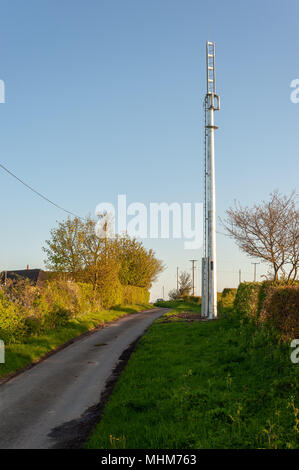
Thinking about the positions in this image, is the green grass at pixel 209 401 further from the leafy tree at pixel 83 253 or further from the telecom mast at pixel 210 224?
the leafy tree at pixel 83 253

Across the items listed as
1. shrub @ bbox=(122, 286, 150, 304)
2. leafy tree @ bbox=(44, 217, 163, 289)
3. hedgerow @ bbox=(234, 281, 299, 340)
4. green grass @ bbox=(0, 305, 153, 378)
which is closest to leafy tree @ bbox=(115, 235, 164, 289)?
shrub @ bbox=(122, 286, 150, 304)

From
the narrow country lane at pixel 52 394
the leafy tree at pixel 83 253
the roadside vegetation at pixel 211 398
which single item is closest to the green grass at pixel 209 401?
the roadside vegetation at pixel 211 398

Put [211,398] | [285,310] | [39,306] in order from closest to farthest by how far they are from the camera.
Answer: [211,398] → [285,310] → [39,306]

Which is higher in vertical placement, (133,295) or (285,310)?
(285,310)

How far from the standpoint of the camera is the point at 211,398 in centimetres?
880

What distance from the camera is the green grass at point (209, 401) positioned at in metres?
6.94

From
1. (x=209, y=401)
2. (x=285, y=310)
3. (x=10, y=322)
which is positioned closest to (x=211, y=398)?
(x=209, y=401)

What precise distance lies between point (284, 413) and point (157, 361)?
6.51 m

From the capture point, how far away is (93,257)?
1502 inches

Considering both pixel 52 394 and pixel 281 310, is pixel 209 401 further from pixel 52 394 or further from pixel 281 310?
pixel 52 394

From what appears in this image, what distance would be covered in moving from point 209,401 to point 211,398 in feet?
0.51

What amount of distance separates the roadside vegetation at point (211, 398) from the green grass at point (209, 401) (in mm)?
17
